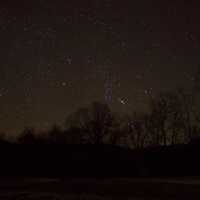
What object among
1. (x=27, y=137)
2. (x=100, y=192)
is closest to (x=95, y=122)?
(x=27, y=137)

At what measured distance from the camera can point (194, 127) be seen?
4922 cm

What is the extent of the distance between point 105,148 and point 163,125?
37.4ft

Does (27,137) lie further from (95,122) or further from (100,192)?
(100,192)

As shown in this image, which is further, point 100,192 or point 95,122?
point 95,122

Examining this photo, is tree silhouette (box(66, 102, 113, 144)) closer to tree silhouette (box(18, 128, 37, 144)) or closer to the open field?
tree silhouette (box(18, 128, 37, 144))

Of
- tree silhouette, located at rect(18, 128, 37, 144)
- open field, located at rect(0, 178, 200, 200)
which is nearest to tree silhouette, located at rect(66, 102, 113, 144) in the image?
tree silhouette, located at rect(18, 128, 37, 144)

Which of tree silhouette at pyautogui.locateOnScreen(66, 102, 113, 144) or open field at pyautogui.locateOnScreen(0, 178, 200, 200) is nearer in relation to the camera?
open field at pyautogui.locateOnScreen(0, 178, 200, 200)

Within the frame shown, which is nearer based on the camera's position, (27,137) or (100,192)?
(100,192)

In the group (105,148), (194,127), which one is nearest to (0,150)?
(105,148)

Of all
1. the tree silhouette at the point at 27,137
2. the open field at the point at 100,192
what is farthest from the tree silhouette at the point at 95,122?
the open field at the point at 100,192

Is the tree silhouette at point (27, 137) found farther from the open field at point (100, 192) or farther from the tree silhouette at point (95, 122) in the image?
the open field at point (100, 192)

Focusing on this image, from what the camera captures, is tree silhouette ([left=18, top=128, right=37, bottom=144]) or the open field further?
tree silhouette ([left=18, top=128, right=37, bottom=144])

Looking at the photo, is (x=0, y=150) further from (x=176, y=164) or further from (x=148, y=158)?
(x=176, y=164)

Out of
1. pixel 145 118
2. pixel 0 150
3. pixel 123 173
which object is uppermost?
pixel 145 118
